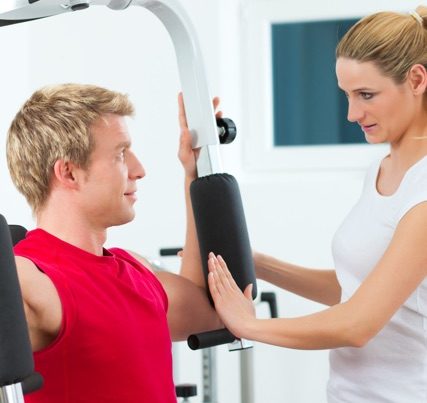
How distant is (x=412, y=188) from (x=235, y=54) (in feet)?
7.15

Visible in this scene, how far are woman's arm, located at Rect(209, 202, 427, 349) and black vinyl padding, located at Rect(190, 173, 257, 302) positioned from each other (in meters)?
0.14

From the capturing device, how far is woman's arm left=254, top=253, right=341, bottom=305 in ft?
6.79

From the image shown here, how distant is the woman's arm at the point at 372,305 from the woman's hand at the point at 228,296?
5cm

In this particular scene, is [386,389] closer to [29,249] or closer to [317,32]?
[29,249]

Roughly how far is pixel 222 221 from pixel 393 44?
0.46 meters

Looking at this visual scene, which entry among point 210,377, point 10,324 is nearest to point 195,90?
point 10,324

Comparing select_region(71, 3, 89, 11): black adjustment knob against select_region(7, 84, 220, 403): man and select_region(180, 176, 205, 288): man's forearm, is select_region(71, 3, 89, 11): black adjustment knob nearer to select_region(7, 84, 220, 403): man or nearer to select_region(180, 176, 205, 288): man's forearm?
select_region(7, 84, 220, 403): man

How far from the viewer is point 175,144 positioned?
3641 millimetres

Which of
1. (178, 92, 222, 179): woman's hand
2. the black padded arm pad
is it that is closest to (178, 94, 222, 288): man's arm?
(178, 92, 222, 179): woman's hand

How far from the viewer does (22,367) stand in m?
1.15

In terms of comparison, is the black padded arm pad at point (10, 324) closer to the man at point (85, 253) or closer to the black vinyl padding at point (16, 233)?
the man at point (85, 253)

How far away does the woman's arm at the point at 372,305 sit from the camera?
1555 millimetres

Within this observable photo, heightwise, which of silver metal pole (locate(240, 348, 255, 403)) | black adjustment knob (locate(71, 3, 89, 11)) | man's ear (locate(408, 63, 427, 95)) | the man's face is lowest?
silver metal pole (locate(240, 348, 255, 403))

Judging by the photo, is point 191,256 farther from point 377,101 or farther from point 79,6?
point 79,6
